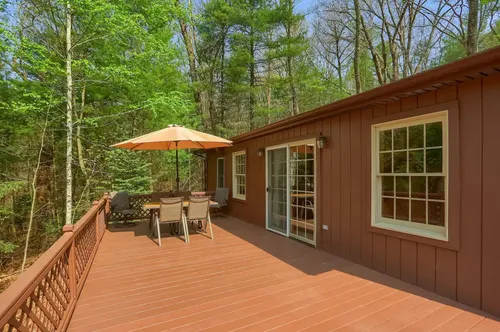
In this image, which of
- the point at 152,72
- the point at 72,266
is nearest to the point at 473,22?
the point at 152,72

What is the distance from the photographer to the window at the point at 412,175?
303 cm

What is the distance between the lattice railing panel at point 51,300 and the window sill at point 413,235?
139 inches

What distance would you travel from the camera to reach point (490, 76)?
255 centimetres

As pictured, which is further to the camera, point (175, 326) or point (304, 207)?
point (304, 207)

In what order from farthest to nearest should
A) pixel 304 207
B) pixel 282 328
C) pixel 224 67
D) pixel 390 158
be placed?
pixel 224 67, pixel 304 207, pixel 390 158, pixel 282 328

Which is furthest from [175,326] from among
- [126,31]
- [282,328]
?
[126,31]

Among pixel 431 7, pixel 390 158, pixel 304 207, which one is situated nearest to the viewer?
pixel 390 158

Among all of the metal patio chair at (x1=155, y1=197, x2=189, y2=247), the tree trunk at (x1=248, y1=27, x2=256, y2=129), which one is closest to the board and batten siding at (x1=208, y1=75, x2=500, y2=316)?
the metal patio chair at (x1=155, y1=197, x2=189, y2=247)

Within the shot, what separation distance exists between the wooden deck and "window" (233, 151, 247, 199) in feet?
10.9

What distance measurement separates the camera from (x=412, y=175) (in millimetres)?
3314

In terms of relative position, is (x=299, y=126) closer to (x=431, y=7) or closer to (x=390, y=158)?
(x=390, y=158)

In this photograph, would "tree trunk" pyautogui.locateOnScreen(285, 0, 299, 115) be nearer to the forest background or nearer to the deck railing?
the forest background

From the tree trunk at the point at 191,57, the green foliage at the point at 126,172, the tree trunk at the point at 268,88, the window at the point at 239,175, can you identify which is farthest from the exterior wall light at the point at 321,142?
the tree trunk at the point at 191,57

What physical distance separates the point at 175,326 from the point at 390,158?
3112mm
